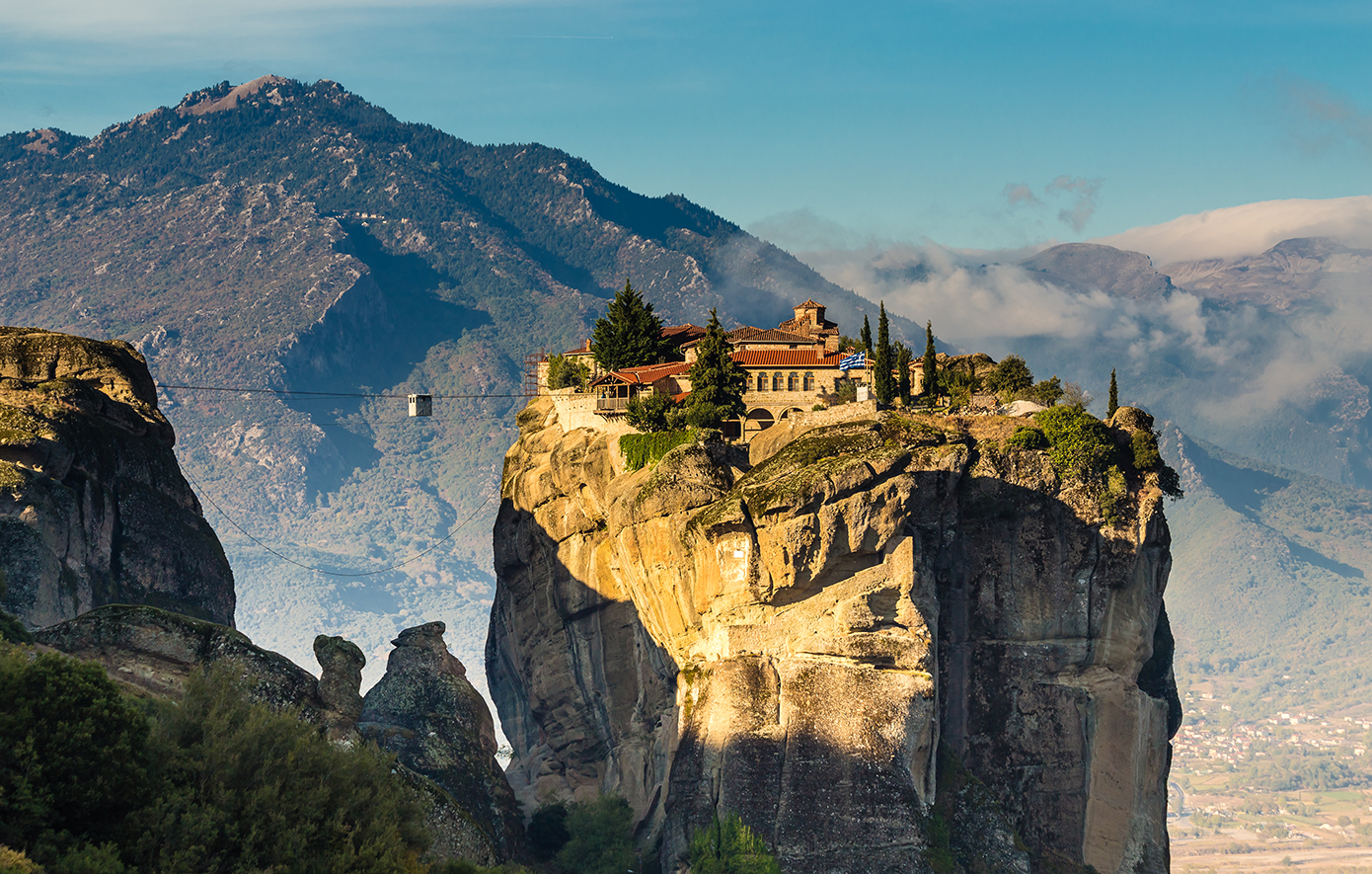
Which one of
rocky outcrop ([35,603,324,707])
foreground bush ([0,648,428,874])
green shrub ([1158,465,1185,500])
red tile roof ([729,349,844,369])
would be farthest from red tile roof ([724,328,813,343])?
foreground bush ([0,648,428,874])

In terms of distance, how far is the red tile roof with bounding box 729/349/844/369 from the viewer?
105m

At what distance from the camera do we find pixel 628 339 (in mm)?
113625

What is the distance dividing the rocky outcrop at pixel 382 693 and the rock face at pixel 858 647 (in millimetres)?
10331

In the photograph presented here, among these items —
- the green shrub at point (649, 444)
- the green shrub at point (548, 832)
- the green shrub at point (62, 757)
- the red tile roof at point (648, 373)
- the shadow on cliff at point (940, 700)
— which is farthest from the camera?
the red tile roof at point (648, 373)

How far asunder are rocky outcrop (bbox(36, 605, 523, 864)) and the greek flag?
31.5 m

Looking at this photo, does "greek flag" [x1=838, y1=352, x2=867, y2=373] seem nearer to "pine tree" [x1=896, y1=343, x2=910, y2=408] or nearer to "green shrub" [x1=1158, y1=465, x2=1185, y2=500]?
"pine tree" [x1=896, y1=343, x2=910, y2=408]

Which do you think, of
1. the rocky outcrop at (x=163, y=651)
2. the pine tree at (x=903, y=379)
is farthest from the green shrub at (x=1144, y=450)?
the rocky outcrop at (x=163, y=651)

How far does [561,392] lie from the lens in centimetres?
11350

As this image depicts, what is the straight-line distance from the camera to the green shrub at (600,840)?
87.1 metres

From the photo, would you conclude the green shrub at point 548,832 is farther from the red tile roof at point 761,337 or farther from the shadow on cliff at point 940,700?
the red tile roof at point 761,337

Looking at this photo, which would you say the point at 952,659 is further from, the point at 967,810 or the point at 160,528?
the point at 160,528

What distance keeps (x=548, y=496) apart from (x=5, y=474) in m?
38.1

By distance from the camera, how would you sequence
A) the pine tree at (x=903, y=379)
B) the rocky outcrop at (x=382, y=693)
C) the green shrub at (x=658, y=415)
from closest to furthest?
the rocky outcrop at (x=382, y=693)
the green shrub at (x=658, y=415)
the pine tree at (x=903, y=379)

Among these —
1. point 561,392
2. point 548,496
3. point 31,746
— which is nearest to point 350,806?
point 31,746
